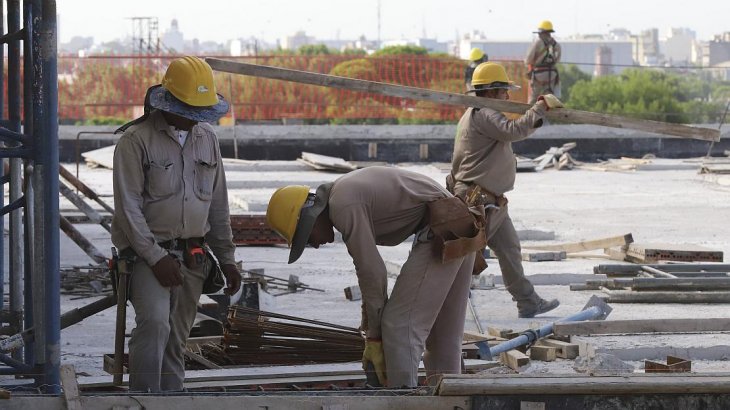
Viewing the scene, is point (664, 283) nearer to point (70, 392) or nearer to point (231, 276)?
point (231, 276)

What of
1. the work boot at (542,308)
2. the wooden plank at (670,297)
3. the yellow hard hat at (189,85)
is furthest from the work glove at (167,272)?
the wooden plank at (670,297)

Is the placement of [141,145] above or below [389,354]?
above

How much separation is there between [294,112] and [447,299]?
24957 mm

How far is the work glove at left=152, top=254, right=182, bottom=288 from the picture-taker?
20.9 ft

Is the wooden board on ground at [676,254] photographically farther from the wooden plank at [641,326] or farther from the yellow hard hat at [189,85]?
the yellow hard hat at [189,85]

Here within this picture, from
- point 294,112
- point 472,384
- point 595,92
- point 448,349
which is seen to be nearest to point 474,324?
point 448,349

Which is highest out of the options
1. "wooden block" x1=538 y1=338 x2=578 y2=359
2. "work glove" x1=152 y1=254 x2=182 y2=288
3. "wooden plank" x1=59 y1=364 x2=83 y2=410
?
"work glove" x1=152 y1=254 x2=182 y2=288

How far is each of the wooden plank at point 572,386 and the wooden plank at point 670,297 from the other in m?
6.01

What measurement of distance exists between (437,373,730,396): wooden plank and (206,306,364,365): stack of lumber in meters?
2.45

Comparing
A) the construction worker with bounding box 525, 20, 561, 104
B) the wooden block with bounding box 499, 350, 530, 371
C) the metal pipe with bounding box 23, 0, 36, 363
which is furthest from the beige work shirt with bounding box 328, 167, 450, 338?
the construction worker with bounding box 525, 20, 561, 104

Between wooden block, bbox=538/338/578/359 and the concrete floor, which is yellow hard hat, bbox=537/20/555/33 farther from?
wooden block, bbox=538/338/578/359

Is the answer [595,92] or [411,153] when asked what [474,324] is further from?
[595,92]

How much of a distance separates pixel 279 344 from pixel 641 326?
297cm

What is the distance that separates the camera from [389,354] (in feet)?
20.6
